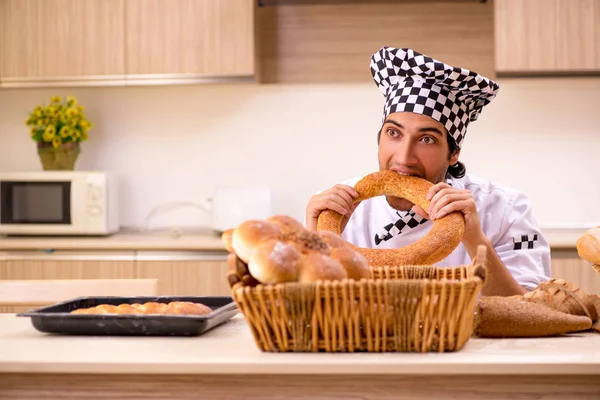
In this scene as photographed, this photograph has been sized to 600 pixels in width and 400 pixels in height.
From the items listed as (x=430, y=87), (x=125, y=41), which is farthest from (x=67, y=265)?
(x=430, y=87)

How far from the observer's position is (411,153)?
6.23 ft

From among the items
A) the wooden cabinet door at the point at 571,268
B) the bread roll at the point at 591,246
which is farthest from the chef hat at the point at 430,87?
the wooden cabinet door at the point at 571,268

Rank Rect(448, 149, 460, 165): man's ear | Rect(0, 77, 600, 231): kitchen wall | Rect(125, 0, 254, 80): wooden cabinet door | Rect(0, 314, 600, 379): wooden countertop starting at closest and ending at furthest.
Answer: Rect(0, 314, 600, 379): wooden countertop < Rect(448, 149, 460, 165): man's ear < Rect(125, 0, 254, 80): wooden cabinet door < Rect(0, 77, 600, 231): kitchen wall

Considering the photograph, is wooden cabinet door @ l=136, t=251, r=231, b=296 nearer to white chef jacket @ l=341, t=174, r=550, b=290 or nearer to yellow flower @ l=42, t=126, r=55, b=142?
yellow flower @ l=42, t=126, r=55, b=142

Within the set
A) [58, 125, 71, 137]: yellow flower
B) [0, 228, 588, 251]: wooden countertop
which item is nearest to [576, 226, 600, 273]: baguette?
[0, 228, 588, 251]: wooden countertop

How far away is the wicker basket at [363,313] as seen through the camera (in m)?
1.12

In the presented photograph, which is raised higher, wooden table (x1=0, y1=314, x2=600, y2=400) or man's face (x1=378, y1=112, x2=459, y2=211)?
man's face (x1=378, y1=112, x2=459, y2=211)

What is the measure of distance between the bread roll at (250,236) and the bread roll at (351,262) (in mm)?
93

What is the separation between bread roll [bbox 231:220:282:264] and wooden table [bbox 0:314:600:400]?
0.50 ft

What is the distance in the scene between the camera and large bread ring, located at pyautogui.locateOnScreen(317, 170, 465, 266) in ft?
5.02

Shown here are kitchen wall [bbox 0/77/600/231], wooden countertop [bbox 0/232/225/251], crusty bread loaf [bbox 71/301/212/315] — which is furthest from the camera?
kitchen wall [bbox 0/77/600/231]

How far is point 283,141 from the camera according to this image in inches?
153

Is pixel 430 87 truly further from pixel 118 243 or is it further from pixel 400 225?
pixel 118 243

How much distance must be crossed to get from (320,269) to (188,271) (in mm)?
2264
